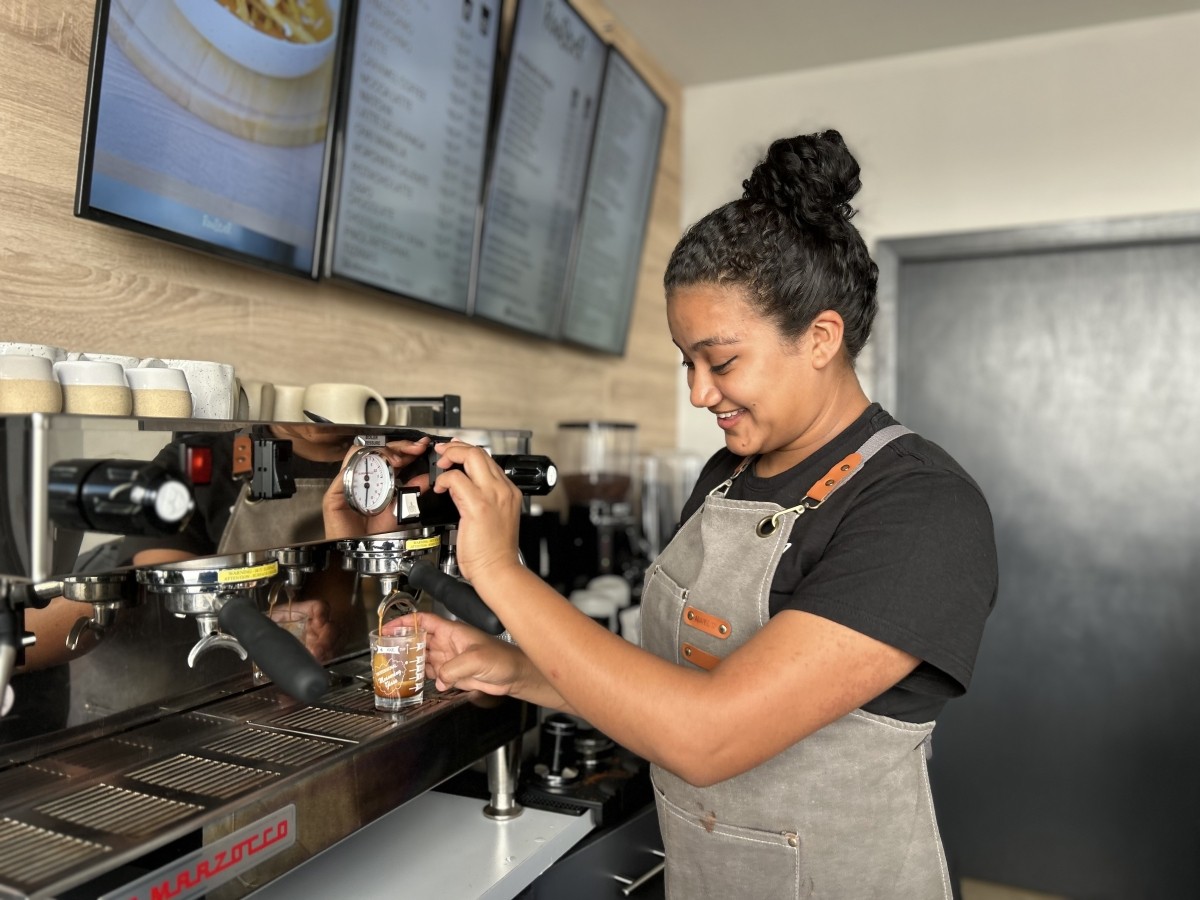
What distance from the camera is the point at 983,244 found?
104 inches

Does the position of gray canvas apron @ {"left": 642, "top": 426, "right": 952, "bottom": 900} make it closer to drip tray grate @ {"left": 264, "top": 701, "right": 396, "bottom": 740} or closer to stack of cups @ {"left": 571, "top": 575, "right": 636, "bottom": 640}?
drip tray grate @ {"left": 264, "top": 701, "right": 396, "bottom": 740}

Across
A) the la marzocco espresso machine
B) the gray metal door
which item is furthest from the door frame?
the la marzocco espresso machine

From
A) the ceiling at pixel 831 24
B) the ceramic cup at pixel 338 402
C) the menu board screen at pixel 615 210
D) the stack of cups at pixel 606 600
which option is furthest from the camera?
the ceiling at pixel 831 24

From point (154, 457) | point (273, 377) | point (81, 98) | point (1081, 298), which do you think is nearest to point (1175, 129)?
point (1081, 298)

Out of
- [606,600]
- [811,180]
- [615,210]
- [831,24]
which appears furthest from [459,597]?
[831,24]

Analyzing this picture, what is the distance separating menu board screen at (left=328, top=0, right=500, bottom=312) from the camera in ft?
4.86

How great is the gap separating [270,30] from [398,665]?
82 cm

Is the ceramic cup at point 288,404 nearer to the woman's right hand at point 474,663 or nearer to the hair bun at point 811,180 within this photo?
the woman's right hand at point 474,663

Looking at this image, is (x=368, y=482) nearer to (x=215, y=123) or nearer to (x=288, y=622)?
(x=288, y=622)

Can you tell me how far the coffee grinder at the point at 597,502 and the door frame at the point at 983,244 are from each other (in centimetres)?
79

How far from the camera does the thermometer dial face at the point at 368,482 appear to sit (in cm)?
90

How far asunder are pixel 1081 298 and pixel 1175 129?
453 mm

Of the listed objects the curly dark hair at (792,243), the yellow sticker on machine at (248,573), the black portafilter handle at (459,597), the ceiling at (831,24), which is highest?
the ceiling at (831,24)

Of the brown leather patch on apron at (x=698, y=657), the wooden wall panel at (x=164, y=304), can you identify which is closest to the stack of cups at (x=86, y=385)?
the wooden wall panel at (x=164, y=304)
